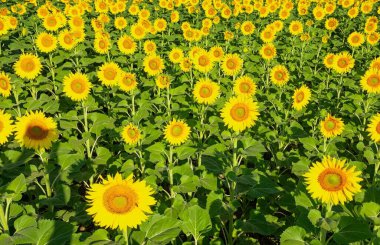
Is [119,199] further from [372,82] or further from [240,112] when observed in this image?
[372,82]

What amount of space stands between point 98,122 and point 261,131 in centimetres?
306

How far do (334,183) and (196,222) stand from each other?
1566mm

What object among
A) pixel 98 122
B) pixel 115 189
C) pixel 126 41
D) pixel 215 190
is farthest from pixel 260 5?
pixel 115 189

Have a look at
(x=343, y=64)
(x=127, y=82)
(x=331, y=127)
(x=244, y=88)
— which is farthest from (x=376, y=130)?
(x=127, y=82)

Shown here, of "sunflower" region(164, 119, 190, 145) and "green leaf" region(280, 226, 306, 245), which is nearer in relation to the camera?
"green leaf" region(280, 226, 306, 245)

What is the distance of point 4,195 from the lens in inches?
142

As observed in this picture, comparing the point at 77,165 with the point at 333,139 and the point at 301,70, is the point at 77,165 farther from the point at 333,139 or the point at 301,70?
the point at 301,70

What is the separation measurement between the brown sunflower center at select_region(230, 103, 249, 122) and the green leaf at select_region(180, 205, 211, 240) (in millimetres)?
1633

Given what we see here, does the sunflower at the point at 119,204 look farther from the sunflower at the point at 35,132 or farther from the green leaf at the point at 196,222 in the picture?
the sunflower at the point at 35,132

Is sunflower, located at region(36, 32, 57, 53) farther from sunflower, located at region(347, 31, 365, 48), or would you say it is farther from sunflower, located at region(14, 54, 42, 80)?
sunflower, located at region(347, 31, 365, 48)

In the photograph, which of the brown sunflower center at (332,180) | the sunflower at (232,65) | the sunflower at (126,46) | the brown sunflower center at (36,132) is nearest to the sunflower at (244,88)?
the sunflower at (232,65)

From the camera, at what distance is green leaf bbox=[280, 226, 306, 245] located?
141 inches

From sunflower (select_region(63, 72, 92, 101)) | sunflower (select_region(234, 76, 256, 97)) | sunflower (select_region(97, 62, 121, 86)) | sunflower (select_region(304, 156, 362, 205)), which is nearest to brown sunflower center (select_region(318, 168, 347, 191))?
sunflower (select_region(304, 156, 362, 205))

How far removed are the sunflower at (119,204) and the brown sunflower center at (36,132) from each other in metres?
2.01
